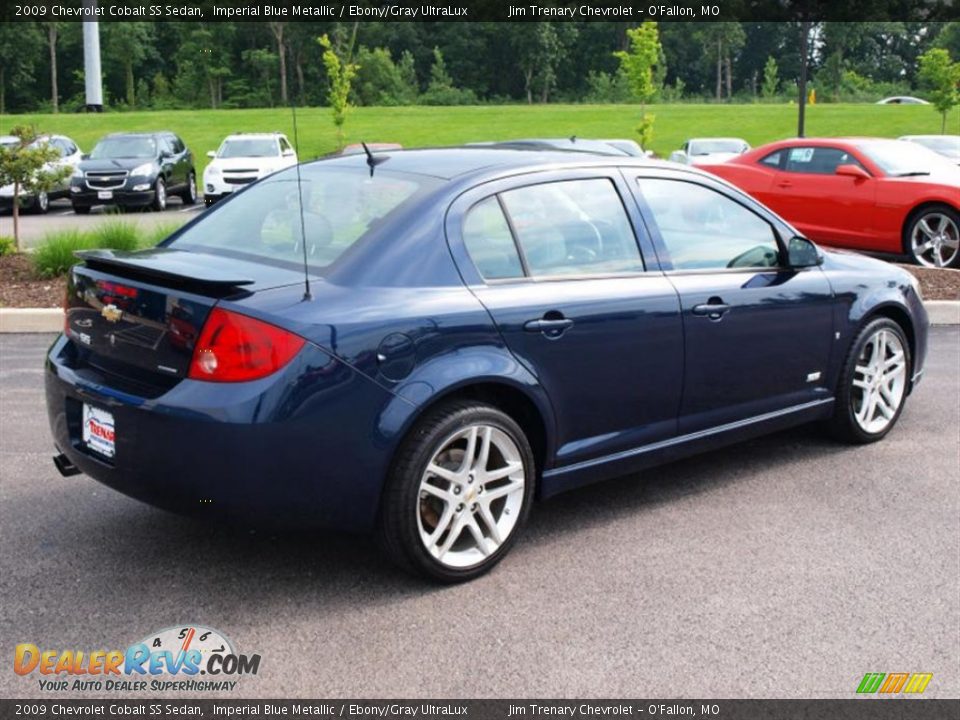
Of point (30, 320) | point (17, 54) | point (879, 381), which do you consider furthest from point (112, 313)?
point (17, 54)

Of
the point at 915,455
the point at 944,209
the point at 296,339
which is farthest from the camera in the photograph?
the point at 944,209

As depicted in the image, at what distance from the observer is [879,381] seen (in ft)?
20.2

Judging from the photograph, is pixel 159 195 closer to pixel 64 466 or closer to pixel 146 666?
pixel 64 466

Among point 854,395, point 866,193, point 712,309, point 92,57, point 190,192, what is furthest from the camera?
point 92,57

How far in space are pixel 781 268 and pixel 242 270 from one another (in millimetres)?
2705

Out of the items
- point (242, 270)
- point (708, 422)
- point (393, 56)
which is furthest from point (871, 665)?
point (393, 56)

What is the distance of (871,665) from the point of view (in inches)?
143

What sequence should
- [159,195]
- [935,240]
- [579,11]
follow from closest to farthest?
[935,240] → [159,195] → [579,11]

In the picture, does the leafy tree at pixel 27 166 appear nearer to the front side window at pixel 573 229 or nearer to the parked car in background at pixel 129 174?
the front side window at pixel 573 229

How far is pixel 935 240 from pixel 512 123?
40525mm

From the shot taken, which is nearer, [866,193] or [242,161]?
[866,193]

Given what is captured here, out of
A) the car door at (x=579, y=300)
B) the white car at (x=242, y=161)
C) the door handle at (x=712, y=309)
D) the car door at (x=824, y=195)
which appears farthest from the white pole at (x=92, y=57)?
the door handle at (x=712, y=309)

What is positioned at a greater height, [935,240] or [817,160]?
[817,160]

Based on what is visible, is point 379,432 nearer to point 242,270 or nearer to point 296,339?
point 296,339
